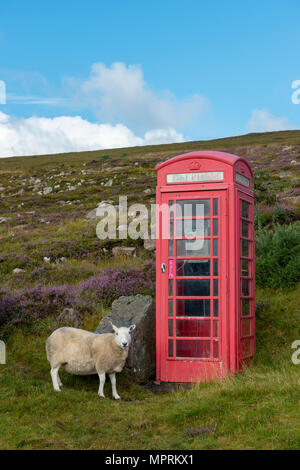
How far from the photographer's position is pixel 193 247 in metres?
8.63

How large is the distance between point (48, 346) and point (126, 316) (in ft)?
5.61

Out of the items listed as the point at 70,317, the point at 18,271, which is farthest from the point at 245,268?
the point at 18,271

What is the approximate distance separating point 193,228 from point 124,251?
23.4ft

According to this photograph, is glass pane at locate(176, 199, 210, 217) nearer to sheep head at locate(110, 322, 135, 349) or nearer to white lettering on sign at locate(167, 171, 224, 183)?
white lettering on sign at locate(167, 171, 224, 183)

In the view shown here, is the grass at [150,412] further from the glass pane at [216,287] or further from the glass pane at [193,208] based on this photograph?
the glass pane at [193,208]

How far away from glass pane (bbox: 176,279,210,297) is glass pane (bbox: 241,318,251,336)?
981mm

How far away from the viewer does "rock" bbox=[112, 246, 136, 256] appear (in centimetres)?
1540

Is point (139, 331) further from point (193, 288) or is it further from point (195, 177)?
point (195, 177)

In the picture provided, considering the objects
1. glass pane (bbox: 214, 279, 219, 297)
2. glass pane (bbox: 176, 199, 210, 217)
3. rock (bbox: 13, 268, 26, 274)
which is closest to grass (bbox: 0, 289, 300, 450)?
glass pane (bbox: 214, 279, 219, 297)

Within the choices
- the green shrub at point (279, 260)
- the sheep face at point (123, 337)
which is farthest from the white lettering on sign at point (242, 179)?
the sheep face at point (123, 337)

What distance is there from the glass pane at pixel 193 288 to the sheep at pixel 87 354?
51.0 inches

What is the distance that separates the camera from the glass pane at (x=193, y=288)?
851 cm
